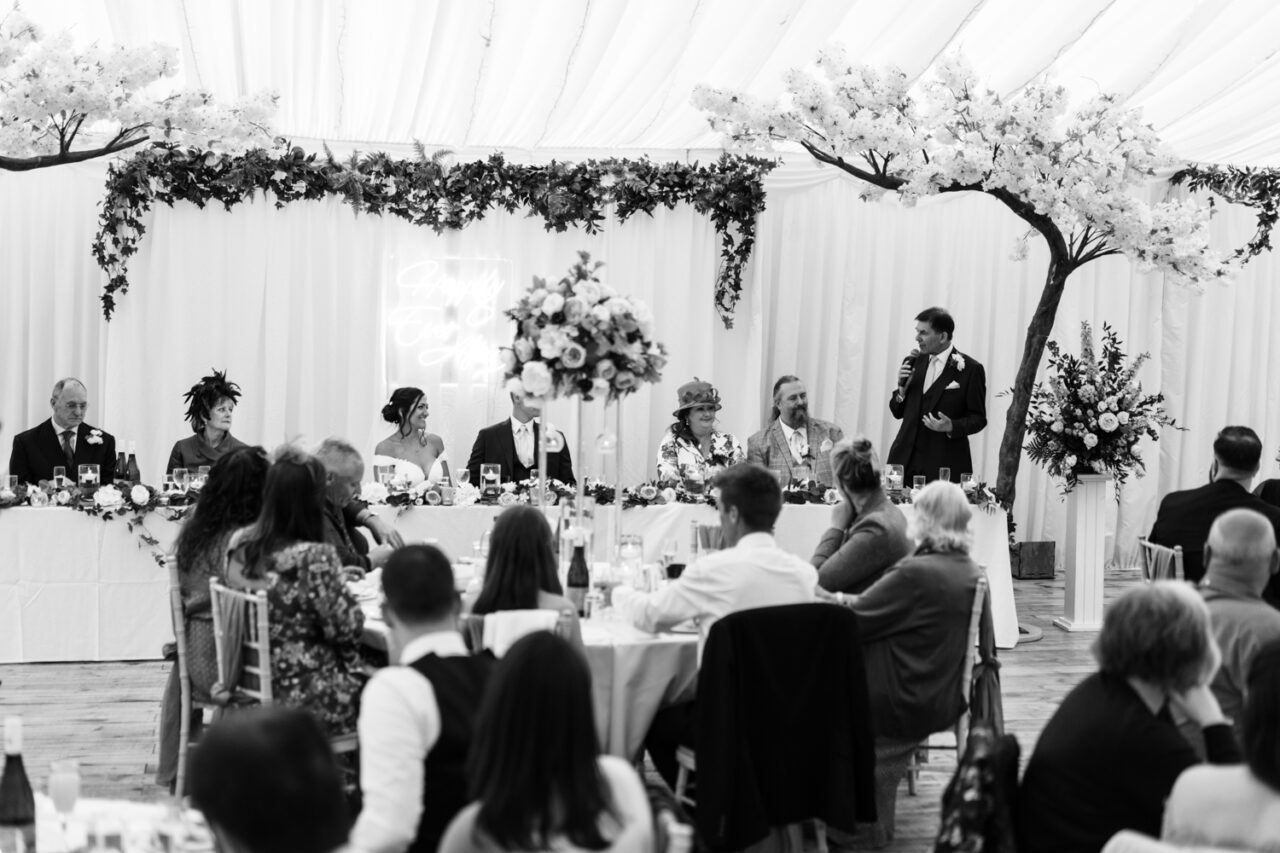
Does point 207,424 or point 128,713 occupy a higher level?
point 207,424

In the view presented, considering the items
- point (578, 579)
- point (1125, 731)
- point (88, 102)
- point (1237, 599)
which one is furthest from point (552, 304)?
point (88, 102)

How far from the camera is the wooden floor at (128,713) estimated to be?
4.77 meters

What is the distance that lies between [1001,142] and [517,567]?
4610 millimetres

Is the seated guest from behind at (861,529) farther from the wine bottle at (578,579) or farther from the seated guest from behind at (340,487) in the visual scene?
the seated guest from behind at (340,487)

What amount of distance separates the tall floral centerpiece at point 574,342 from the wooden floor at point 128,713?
1792 millimetres

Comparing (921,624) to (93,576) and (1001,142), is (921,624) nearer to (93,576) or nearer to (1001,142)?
(1001,142)

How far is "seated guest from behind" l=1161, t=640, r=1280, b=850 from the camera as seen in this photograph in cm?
220

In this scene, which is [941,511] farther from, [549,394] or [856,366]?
[856,366]

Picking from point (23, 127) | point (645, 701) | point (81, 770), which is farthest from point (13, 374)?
point (645, 701)

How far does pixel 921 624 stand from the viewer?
13.8 feet

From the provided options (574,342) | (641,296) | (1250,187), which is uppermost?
(1250,187)

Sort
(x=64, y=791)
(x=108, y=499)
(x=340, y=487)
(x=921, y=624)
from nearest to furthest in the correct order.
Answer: (x=64, y=791) < (x=921, y=624) < (x=340, y=487) < (x=108, y=499)

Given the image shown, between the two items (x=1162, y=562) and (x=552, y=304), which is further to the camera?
(x=1162, y=562)

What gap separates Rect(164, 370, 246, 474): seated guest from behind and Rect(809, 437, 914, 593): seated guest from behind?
3577 mm
